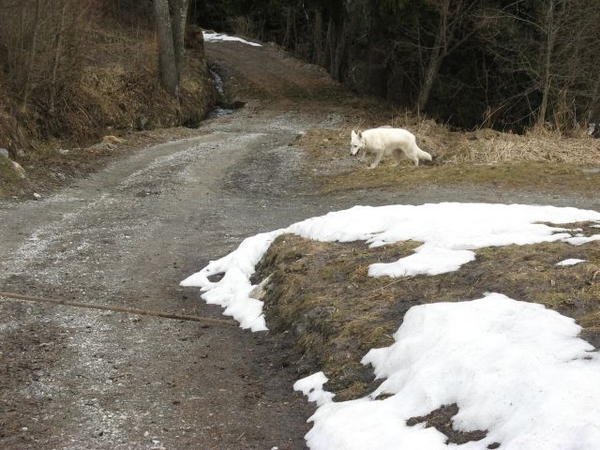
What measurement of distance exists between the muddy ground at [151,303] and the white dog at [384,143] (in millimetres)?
1047

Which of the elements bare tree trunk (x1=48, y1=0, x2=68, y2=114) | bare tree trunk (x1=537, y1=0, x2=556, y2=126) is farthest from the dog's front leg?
bare tree trunk (x1=48, y1=0, x2=68, y2=114)

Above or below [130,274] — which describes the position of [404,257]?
above

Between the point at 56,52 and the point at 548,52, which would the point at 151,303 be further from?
the point at 548,52

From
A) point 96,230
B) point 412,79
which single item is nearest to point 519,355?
point 96,230

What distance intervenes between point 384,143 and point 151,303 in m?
9.26

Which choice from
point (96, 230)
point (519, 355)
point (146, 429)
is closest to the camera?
point (519, 355)

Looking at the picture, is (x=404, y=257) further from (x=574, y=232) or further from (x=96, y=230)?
(x=96, y=230)

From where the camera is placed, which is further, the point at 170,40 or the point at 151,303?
the point at 170,40

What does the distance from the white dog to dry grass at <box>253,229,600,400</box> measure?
28.0 feet

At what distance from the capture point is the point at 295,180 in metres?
15.9

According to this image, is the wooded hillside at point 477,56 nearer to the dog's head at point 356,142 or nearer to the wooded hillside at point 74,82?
the dog's head at point 356,142

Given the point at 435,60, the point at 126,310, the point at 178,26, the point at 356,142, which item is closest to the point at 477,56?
the point at 435,60

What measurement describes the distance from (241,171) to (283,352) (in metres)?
11.2

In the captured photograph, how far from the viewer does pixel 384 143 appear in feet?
52.0
